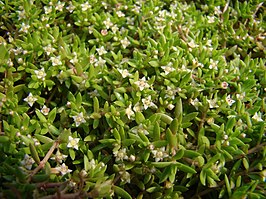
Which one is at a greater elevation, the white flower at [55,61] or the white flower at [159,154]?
the white flower at [55,61]

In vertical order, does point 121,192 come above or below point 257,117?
below

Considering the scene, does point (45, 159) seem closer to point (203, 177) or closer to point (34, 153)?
point (34, 153)

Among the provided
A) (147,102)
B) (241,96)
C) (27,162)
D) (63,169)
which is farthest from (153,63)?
(27,162)

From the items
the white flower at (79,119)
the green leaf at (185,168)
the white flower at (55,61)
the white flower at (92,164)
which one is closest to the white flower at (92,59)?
the white flower at (55,61)

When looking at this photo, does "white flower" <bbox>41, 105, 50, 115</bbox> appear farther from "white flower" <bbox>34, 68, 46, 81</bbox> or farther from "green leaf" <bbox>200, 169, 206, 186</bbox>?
"green leaf" <bbox>200, 169, 206, 186</bbox>

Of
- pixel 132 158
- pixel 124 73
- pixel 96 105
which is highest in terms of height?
pixel 124 73

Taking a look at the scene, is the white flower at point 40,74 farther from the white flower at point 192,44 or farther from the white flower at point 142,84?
the white flower at point 192,44

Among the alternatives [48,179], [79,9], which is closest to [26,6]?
[79,9]

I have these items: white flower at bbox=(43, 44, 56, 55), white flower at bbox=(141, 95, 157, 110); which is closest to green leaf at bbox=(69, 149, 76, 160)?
white flower at bbox=(141, 95, 157, 110)
